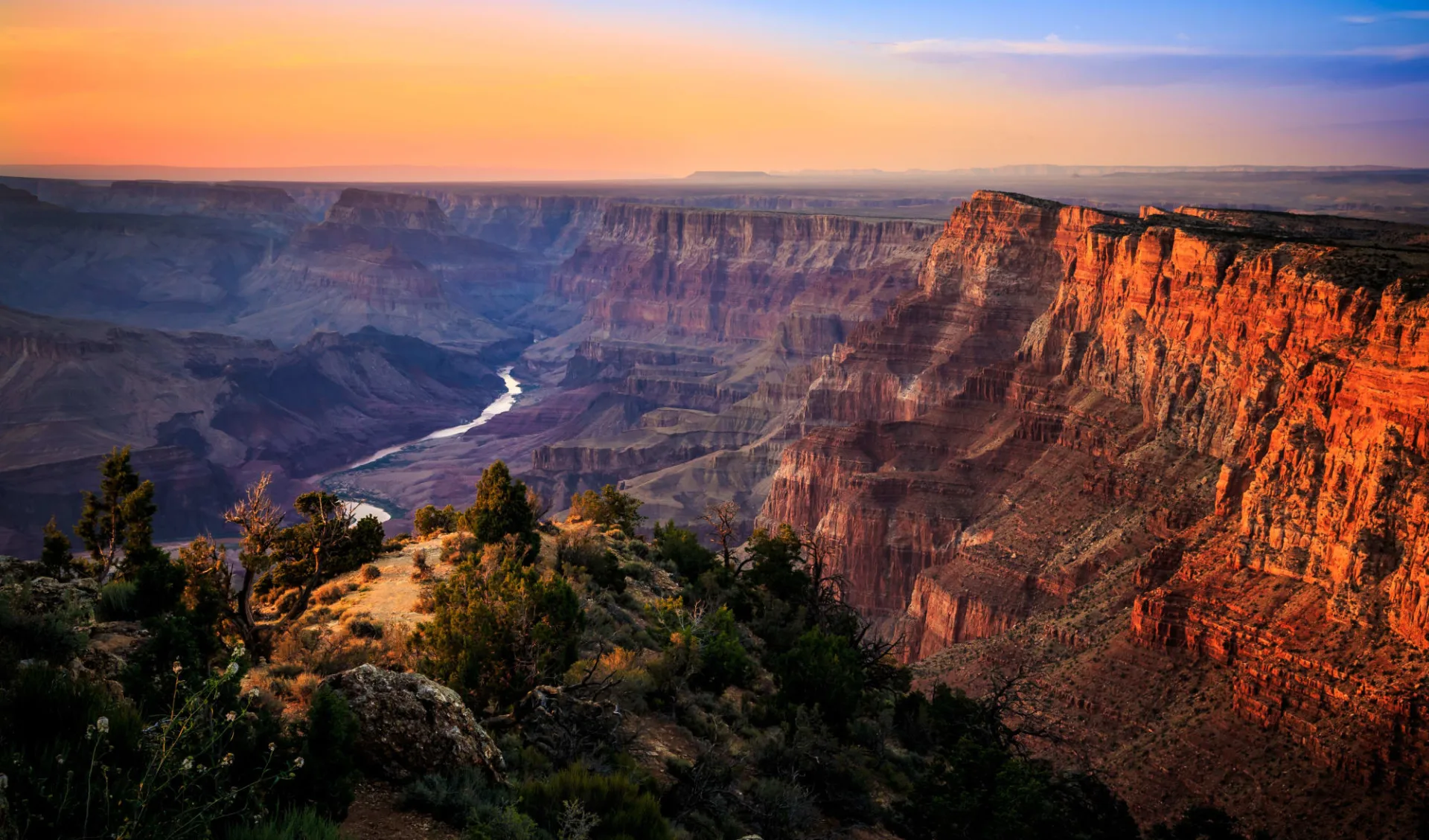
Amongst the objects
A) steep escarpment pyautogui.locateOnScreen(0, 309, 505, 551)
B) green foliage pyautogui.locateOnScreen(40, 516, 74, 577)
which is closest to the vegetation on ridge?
green foliage pyautogui.locateOnScreen(40, 516, 74, 577)

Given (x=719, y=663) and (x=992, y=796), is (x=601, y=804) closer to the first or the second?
(x=992, y=796)

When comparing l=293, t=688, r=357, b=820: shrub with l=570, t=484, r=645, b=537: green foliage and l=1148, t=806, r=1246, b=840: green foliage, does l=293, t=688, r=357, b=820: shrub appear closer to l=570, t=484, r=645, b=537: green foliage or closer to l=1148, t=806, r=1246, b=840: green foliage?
l=1148, t=806, r=1246, b=840: green foliage

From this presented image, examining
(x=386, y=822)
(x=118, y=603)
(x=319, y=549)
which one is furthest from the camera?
(x=319, y=549)

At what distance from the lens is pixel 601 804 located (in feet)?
48.7

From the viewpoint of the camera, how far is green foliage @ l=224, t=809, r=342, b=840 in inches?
385

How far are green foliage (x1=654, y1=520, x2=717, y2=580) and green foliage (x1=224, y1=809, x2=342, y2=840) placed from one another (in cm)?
2942

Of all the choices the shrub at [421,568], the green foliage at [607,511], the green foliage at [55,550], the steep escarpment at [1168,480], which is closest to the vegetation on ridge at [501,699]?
the green foliage at [55,550]

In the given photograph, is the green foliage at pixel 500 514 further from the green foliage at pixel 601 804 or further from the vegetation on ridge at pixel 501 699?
the green foliage at pixel 601 804

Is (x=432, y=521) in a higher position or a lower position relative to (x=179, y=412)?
higher

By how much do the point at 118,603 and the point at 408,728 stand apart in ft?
24.6

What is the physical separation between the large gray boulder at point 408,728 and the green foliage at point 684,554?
1003 inches

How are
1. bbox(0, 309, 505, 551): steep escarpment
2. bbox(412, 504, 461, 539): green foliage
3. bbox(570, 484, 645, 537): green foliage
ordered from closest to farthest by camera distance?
bbox(412, 504, 461, 539): green foliage → bbox(570, 484, 645, 537): green foliage → bbox(0, 309, 505, 551): steep escarpment

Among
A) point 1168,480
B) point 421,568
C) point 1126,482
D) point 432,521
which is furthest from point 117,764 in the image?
point 1126,482

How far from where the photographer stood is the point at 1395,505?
36.9 m
